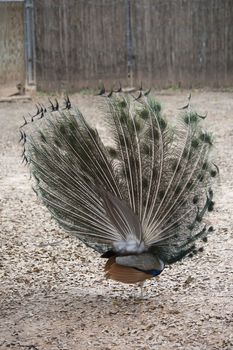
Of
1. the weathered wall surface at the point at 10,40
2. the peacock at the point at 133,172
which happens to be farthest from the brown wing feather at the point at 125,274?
the weathered wall surface at the point at 10,40

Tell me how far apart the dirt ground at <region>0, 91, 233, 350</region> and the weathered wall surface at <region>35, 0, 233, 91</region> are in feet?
29.0

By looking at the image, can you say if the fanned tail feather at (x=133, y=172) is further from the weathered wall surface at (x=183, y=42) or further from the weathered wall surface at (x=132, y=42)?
the weathered wall surface at (x=183, y=42)

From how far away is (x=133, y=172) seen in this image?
4891 millimetres

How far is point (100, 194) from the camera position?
4.86m

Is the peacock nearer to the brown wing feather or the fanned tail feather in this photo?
the fanned tail feather

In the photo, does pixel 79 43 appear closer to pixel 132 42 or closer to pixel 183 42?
pixel 132 42

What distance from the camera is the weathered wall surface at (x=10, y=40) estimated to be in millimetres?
15984

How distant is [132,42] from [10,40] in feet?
8.32

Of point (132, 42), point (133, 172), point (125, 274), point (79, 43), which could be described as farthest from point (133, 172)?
point (132, 42)

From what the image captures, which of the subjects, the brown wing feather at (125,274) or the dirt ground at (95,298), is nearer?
the dirt ground at (95,298)

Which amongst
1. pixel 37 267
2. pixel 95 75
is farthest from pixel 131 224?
pixel 95 75

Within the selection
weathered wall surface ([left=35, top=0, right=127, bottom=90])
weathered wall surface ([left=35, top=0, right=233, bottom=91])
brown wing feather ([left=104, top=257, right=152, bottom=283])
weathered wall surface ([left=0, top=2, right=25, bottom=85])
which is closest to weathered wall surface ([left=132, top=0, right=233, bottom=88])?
weathered wall surface ([left=35, top=0, right=233, bottom=91])

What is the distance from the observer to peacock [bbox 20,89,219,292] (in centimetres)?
486

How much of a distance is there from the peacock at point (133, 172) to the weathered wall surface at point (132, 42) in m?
11.2
